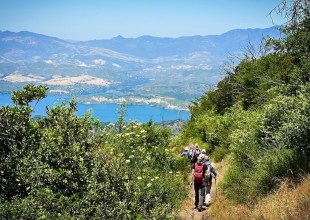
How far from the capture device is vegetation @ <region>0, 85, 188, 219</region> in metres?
7.32

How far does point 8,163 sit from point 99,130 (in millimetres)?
2670

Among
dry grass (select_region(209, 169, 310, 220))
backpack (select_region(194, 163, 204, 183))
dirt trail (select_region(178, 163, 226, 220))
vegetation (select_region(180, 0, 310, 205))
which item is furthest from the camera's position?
backpack (select_region(194, 163, 204, 183))

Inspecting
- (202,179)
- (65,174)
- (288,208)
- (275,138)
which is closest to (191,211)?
(202,179)

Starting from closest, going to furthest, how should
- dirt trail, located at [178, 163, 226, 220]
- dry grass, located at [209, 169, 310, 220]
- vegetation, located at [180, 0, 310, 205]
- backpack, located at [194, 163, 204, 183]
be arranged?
1. dry grass, located at [209, 169, 310, 220]
2. vegetation, located at [180, 0, 310, 205]
3. dirt trail, located at [178, 163, 226, 220]
4. backpack, located at [194, 163, 204, 183]

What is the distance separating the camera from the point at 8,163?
8523 millimetres

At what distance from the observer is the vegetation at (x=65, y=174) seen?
7.32 metres

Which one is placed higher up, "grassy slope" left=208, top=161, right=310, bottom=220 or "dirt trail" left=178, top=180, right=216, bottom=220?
"grassy slope" left=208, top=161, right=310, bottom=220

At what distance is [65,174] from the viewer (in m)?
8.12

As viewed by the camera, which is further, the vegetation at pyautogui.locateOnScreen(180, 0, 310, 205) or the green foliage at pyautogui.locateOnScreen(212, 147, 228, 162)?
the green foliage at pyautogui.locateOnScreen(212, 147, 228, 162)

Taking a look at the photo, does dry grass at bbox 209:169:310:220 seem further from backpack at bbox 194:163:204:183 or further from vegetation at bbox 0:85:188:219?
backpack at bbox 194:163:204:183

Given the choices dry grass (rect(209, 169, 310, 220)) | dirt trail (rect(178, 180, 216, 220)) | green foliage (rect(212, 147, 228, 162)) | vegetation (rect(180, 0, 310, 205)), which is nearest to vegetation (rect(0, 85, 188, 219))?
dry grass (rect(209, 169, 310, 220))

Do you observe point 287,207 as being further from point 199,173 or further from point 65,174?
point 199,173

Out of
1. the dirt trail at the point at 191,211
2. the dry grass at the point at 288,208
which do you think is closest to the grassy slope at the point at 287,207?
the dry grass at the point at 288,208

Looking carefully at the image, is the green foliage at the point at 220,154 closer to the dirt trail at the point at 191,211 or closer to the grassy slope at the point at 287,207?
the dirt trail at the point at 191,211
